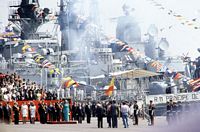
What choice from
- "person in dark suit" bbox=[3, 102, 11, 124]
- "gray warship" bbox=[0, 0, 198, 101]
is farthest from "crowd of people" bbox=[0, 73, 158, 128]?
"gray warship" bbox=[0, 0, 198, 101]

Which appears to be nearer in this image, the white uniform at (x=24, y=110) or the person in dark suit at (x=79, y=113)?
the white uniform at (x=24, y=110)

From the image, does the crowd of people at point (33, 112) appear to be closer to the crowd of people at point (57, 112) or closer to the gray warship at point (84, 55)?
the crowd of people at point (57, 112)

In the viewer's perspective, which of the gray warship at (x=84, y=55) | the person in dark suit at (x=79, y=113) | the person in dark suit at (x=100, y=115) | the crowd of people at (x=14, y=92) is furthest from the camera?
the gray warship at (x=84, y=55)

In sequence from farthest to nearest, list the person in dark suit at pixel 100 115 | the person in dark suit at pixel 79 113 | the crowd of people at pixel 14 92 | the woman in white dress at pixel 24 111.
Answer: the crowd of people at pixel 14 92 → the person in dark suit at pixel 79 113 → the woman in white dress at pixel 24 111 → the person in dark suit at pixel 100 115

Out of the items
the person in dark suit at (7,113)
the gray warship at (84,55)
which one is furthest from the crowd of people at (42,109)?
the gray warship at (84,55)

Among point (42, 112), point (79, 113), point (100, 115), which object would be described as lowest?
point (79, 113)

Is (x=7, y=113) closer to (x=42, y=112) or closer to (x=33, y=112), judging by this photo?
(x=33, y=112)

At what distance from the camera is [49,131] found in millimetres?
10945

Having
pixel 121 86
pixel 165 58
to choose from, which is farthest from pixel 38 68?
pixel 165 58

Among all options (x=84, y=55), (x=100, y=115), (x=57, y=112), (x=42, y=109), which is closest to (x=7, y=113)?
(x=42, y=109)

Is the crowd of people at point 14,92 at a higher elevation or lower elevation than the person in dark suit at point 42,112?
higher

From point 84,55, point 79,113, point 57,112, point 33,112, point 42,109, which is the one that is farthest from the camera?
point 84,55

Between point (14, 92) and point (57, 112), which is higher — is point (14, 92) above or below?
above

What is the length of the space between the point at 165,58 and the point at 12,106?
29574mm
